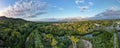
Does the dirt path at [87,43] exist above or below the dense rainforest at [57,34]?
below

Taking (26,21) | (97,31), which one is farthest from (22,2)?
(97,31)

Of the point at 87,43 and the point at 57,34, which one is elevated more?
the point at 57,34

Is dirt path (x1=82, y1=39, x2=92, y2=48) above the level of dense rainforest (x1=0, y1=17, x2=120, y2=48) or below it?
below

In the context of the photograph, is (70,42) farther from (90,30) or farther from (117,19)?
(117,19)

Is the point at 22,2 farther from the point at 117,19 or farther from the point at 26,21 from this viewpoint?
the point at 117,19

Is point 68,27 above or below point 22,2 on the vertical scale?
below

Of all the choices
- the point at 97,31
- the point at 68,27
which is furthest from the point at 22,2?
the point at 97,31
